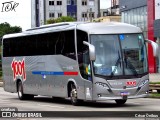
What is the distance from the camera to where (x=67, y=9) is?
473ft

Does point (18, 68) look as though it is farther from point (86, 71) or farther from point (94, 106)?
point (86, 71)

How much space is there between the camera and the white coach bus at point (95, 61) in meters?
22.1

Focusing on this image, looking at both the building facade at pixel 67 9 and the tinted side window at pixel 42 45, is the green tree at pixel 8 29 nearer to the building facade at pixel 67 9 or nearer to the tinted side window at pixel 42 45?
the building facade at pixel 67 9

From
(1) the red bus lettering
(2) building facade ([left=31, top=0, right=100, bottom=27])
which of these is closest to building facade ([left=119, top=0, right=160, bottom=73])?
(1) the red bus lettering

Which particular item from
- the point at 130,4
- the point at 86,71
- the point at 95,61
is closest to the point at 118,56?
the point at 95,61

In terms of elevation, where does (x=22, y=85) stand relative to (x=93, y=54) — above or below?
below

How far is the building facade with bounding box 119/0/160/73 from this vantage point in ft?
206

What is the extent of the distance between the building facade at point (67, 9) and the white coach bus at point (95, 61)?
377ft

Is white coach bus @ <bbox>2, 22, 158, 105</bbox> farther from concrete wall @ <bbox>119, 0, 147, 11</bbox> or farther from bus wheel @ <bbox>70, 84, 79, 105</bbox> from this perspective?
concrete wall @ <bbox>119, 0, 147, 11</bbox>

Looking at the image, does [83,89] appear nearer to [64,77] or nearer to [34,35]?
[64,77]

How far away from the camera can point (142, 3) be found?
67.0m

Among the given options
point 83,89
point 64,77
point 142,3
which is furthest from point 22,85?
point 142,3

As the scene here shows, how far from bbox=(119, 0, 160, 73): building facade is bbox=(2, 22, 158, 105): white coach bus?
34934 mm

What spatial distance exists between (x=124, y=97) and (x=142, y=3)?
1803 inches
